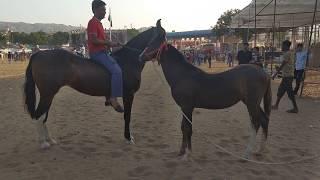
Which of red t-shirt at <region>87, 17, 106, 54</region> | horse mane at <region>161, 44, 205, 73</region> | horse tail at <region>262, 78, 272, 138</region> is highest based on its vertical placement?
red t-shirt at <region>87, 17, 106, 54</region>

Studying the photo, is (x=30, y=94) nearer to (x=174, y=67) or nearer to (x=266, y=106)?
(x=174, y=67)

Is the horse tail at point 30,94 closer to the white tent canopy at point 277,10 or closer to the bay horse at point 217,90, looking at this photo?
the bay horse at point 217,90

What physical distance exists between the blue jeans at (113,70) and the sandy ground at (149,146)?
1.03 metres

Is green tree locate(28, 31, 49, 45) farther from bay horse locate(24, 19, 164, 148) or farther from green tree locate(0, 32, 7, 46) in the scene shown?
bay horse locate(24, 19, 164, 148)

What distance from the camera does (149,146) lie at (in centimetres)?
779

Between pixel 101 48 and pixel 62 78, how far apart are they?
0.94 metres

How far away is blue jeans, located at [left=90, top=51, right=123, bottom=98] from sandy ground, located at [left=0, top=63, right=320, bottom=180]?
103cm

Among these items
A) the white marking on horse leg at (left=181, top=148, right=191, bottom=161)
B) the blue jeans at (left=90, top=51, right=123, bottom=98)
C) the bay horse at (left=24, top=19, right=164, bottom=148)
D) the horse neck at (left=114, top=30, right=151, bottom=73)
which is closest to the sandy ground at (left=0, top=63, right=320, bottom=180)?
the white marking on horse leg at (left=181, top=148, right=191, bottom=161)

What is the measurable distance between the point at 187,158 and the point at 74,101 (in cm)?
774

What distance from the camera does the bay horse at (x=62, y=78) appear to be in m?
7.60

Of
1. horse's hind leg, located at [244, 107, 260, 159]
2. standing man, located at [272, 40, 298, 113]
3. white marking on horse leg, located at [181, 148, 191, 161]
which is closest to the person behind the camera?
white marking on horse leg, located at [181, 148, 191, 161]

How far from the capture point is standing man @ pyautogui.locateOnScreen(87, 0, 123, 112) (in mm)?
7863

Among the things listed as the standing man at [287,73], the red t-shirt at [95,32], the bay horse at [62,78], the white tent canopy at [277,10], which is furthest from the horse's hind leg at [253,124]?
the white tent canopy at [277,10]

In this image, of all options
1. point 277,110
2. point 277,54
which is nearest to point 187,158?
point 277,110
